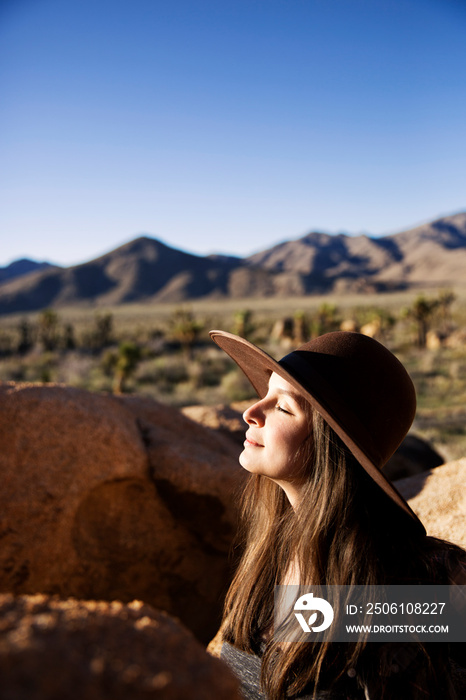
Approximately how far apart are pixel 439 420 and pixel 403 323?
800 inches

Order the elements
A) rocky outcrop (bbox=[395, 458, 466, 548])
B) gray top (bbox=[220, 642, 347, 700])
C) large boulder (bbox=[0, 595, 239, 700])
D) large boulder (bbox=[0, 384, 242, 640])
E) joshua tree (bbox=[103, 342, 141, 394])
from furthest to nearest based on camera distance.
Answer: joshua tree (bbox=[103, 342, 141, 394]), large boulder (bbox=[0, 384, 242, 640]), rocky outcrop (bbox=[395, 458, 466, 548]), gray top (bbox=[220, 642, 347, 700]), large boulder (bbox=[0, 595, 239, 700])

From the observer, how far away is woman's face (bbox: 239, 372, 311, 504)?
1.67 meters

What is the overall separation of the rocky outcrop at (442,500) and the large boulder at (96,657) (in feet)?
6.12

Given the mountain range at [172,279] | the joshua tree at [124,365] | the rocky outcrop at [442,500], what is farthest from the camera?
the mountain range at [172,279]

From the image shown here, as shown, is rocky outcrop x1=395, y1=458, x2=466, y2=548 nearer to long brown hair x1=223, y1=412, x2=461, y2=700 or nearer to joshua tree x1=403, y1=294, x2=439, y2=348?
long brown hair x1=223, y1=412, x2=461, y2=700

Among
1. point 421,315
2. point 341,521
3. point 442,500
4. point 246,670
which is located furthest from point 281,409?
point 421,315

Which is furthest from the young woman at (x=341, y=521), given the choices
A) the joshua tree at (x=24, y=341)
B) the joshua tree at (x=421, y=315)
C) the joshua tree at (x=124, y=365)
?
the joshua tree at (x=24, y=341)

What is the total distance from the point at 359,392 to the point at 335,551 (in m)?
0.50

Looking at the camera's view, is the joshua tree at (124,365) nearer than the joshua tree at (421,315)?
Yes

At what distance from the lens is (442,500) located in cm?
261

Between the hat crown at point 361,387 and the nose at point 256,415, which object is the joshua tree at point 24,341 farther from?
Answer: the hat crown at point 361,387

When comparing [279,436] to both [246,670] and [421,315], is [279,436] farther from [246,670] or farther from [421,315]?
[421,315]

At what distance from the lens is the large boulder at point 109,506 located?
2973 millimetres

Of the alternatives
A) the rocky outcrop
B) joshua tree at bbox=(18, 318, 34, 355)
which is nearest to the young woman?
the rocky outcrop
